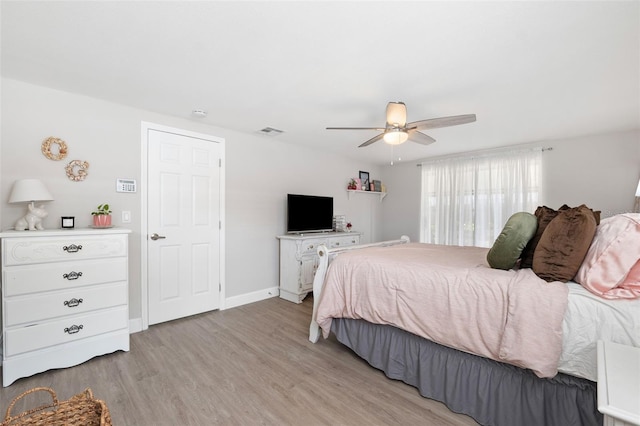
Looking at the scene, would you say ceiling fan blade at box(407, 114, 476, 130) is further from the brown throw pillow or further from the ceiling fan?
the brown throw pillow

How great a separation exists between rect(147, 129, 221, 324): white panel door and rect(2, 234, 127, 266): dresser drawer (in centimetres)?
62

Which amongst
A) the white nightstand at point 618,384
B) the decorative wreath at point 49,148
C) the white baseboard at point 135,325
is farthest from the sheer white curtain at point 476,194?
the decorative wreath at point 49,148

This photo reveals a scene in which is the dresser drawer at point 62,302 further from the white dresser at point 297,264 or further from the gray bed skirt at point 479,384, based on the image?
the gray bed skirt at point 479,384

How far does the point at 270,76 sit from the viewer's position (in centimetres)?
226

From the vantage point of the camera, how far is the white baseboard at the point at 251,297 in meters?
3.68

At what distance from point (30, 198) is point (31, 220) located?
0.19 m

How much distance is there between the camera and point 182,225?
3293 millimetres

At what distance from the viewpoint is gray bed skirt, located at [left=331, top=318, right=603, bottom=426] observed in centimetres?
146

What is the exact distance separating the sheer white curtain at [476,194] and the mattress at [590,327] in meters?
3.28

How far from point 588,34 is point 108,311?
3994 millimetres

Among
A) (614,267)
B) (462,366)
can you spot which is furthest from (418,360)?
(614,267)

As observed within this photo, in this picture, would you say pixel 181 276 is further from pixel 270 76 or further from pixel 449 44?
pixel 449 44

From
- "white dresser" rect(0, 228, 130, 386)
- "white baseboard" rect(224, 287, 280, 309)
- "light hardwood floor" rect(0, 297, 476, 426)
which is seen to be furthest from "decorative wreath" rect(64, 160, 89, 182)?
"white baseboard" rect(224, 287, 280, 309)

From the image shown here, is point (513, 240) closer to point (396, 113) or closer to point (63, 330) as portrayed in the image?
point (396, 113)
